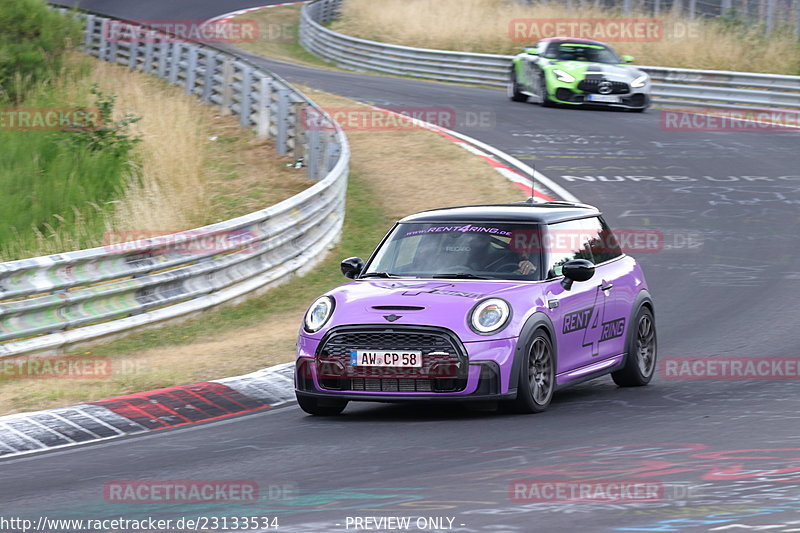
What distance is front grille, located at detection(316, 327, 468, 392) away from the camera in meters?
8.80

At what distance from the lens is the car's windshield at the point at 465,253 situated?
973 cm

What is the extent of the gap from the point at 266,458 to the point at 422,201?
12.4 metres

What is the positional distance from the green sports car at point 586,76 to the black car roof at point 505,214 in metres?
17.6

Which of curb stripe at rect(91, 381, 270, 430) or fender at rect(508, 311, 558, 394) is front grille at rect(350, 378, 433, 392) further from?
curb stripe at rect(91, 381, 270, 430)

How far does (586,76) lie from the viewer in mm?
27844

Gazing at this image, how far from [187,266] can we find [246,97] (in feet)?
32.8

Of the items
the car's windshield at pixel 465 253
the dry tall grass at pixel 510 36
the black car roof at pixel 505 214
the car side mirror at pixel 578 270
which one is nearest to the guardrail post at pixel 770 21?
the dry tall grass at pixel 510 36

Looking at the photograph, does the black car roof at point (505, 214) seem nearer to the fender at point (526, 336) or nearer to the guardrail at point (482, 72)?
the fender at point (526, 336)

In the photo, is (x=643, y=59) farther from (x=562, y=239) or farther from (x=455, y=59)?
(x=562, y=239)

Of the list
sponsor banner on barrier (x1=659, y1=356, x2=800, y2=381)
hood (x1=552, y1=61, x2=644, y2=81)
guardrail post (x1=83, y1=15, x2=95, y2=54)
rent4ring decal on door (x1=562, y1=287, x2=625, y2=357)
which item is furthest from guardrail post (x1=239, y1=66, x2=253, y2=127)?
rent4ring decal on door (x1=562, y1=287, x2=625, y2=357)

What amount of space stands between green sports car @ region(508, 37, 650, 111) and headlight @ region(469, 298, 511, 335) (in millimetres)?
19335

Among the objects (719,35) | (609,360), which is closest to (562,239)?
(609,360)

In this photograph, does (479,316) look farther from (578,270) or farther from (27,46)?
(27,46)

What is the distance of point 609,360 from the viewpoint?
10.4m
